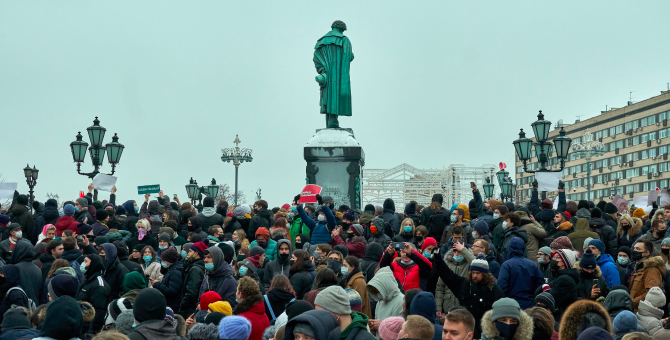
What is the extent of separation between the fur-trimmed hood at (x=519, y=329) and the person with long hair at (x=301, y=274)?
332cm

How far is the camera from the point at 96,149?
55.5ft

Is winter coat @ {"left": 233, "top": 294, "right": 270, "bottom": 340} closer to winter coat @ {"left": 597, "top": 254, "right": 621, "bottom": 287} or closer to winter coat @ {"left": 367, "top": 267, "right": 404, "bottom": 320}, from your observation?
winter coat @ {"left": 367, "top": 267, "right": 404, "bottom": 320}

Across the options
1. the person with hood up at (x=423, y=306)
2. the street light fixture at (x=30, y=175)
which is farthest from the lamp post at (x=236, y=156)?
the person with hood up at (x=423, y=306)

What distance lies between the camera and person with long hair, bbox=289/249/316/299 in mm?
8664

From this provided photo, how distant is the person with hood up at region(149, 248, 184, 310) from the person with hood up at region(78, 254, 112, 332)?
0.67 metres

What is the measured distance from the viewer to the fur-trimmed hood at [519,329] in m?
5.61

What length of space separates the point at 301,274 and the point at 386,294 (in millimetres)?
1625

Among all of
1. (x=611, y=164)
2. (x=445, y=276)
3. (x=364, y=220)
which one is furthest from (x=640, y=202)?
(x=611, y=164)

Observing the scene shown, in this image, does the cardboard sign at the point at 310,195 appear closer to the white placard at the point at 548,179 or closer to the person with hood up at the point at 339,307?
the white placard at the point at 548,179

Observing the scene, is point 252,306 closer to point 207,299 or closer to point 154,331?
point 207,299

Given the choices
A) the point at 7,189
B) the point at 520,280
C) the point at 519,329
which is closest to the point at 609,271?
the point at 520,280

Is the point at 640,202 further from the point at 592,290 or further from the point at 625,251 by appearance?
the point at 592,290

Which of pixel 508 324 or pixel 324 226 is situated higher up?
pixel 324 226

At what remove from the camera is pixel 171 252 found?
9.17 metres
